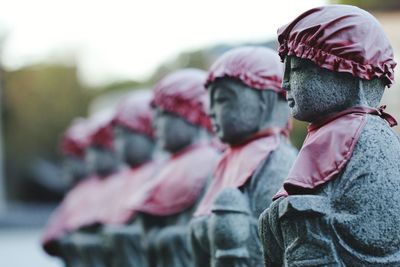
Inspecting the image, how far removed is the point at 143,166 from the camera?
857cm

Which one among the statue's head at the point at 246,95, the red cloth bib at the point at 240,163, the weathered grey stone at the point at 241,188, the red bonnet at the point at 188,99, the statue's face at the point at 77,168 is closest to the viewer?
the weathered grey stone at the point at 241,188

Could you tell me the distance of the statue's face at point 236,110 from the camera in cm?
557

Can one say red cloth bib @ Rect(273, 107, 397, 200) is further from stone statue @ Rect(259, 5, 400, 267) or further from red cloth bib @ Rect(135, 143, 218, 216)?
red cloth bib @ Rect(135, 143, 218, 216)

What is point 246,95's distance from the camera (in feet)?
18.2

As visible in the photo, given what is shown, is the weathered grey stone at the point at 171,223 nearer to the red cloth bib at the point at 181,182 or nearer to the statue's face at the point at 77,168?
the red cloth bib at the point at 181,182

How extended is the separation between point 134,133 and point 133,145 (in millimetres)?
126

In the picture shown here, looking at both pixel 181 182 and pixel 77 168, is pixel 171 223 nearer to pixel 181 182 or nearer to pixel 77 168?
pixel 181 182

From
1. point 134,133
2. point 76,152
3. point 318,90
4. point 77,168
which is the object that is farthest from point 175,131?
point 77,168

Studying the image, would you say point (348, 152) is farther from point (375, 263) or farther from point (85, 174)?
point (85, 174)

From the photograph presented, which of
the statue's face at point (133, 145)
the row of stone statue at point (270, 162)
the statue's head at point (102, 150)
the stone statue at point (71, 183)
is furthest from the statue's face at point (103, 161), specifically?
the statue's face at point (133, 145)

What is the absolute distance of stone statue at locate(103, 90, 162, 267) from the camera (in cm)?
777

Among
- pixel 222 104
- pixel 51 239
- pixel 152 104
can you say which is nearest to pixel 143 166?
pixel 152 104

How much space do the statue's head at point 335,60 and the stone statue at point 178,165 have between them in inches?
101

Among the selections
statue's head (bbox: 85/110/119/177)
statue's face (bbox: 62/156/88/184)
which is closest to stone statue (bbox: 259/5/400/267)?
statue's head (bbox: 85/110/119/177)
